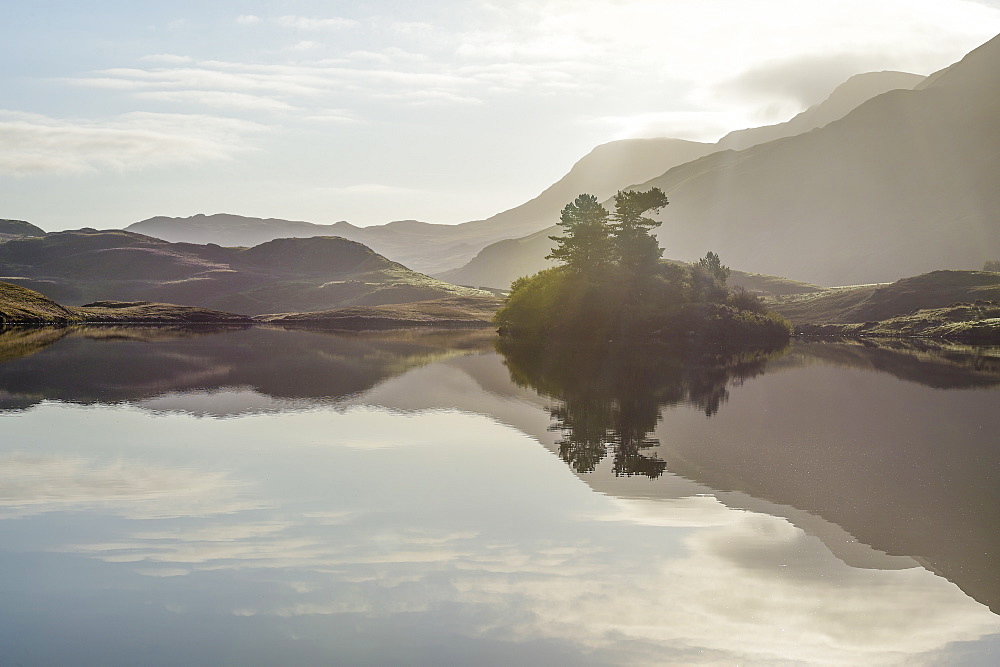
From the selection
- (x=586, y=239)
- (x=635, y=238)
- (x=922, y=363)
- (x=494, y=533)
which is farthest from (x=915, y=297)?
(x=494, y=533)

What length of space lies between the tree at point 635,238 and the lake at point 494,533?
83.0m

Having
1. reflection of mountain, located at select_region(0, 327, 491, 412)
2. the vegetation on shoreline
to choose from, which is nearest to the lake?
reflection of mountain, located at select_region(0, 327, 491, 412)

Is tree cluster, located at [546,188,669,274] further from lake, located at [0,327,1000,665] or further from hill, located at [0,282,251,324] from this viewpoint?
hill, located at [0,282,251,324]

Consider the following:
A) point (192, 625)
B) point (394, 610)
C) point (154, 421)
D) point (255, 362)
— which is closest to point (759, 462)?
point (394, 610)

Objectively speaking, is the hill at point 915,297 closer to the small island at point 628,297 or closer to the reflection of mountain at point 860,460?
the small island at point 628,297

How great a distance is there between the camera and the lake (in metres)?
14.1

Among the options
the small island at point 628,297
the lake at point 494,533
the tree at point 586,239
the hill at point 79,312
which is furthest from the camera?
the hill at point 79,312

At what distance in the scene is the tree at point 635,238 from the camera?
12888 centimetres

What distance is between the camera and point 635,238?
130 m

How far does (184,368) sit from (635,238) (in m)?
79.1

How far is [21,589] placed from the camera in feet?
52.0

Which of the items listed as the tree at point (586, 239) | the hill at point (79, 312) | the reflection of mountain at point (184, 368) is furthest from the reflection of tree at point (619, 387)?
the hill at point (79, 312)

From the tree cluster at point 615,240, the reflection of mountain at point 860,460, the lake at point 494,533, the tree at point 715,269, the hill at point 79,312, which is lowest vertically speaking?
the reflection of mountain at point 860,460

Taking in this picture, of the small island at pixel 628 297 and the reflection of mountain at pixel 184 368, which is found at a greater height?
the small island at pixel 628 297
